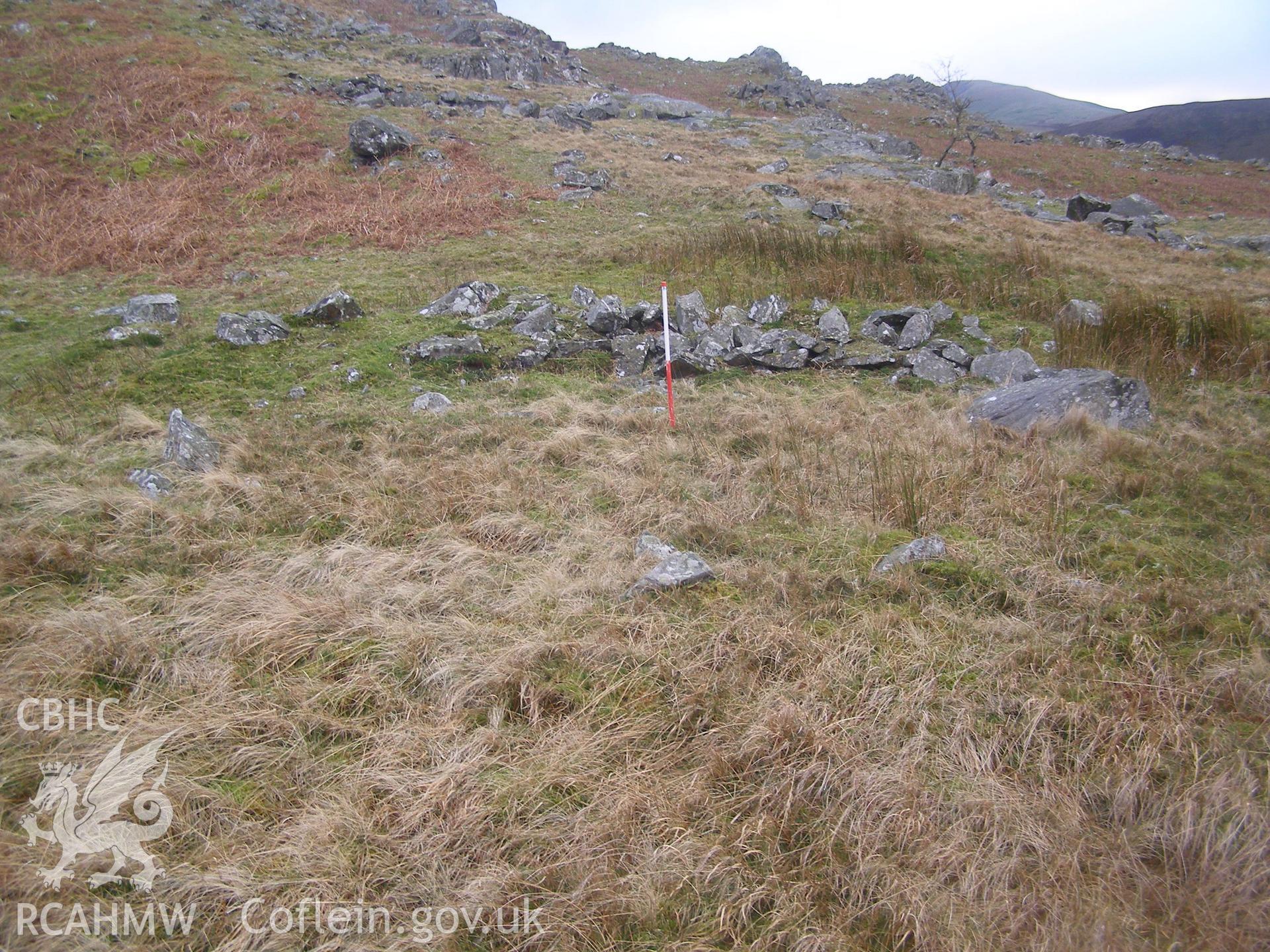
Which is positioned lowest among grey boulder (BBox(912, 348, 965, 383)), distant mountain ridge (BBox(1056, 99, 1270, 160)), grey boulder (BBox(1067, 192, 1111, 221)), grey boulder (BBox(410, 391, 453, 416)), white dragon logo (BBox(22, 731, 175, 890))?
white dragon logo (BBox(22, 731, 175, 890))

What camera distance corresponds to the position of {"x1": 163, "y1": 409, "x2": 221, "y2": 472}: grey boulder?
16.2 ft

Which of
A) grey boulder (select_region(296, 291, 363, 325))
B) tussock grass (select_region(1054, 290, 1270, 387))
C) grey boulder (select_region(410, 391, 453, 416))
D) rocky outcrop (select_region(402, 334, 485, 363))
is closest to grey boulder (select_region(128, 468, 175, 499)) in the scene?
grey boulder (select_region(410, 391, 453, 416))

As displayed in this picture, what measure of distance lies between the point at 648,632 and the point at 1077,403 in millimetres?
4802

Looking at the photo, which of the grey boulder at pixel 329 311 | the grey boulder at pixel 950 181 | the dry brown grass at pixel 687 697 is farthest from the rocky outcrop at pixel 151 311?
the grey boulder at pixel 950 181

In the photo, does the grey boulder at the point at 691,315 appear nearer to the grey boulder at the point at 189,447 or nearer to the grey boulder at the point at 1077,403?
the grey boulder at the point at 1077,403

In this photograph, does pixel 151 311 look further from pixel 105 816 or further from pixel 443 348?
pixel 105 816

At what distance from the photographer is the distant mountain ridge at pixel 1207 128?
38781 mm

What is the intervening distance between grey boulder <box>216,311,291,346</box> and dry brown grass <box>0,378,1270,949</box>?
3.29 metres

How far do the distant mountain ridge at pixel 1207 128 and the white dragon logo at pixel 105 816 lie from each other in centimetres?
5480

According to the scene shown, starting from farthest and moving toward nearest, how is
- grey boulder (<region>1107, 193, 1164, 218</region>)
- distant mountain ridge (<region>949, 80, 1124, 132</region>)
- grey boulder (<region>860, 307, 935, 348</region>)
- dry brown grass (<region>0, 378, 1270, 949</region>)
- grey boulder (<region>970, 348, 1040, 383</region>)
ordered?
distant mountain ridge (<region>949, 80, 1124, 132</region>) → grey boulder (<region>1107, 193, 1164, 218</region>) → grey boulder (<region>860, 307, 935, 348</region>) → grey boulder (<region>970, 348, 1040, 383</region>) → dry brown grass (<region>0, 378, 1270, 949</region>)

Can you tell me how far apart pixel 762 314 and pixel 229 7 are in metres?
32.9

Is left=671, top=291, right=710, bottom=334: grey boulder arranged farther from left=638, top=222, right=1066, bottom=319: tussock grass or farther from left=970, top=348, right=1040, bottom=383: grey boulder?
left=970, top=348, right=1040, bottom=383: grey boulder

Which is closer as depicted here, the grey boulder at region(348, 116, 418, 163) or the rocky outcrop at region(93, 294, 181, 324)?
the rocky outcrop at region(93, 294, 181, 324)

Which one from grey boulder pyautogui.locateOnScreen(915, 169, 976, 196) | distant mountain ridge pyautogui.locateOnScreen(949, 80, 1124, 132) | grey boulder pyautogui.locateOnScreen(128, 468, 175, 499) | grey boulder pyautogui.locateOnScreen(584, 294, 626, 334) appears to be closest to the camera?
grey boulder pyautogui.locateOnScreen(128, 468, 175, 499)
